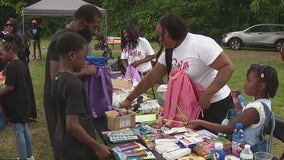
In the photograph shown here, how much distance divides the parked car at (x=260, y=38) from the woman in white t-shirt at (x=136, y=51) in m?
12.2

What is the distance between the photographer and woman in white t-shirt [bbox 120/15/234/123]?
9.04 feet

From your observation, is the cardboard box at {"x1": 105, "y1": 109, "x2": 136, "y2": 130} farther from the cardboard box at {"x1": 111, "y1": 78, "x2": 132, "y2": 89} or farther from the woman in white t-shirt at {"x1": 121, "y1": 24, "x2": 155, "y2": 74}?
the woman in white t-shirt at {"x1": 121, "y1": 24, "x2": 155, "y2": 74}

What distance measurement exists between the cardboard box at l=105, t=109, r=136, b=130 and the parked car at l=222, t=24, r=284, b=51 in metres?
14.5

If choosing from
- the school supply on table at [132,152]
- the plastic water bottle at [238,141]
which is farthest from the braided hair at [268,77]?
the school supply on table at [132,152]

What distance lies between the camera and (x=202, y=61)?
2803 millimetres

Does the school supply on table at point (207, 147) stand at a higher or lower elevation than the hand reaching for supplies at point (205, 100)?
lower

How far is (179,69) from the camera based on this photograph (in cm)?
289

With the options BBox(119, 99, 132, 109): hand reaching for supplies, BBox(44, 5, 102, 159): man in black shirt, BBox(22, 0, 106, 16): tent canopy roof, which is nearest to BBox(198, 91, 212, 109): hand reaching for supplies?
BBox(119, 99, 132, 109): hand reaching for supplies

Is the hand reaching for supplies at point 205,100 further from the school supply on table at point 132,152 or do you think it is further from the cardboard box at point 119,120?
the school supply on table at point 132,152

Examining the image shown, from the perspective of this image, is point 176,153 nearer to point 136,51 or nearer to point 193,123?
point 193,123

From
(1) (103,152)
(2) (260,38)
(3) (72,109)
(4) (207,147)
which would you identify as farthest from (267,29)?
(3) (72,109)

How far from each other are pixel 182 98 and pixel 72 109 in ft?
3.41

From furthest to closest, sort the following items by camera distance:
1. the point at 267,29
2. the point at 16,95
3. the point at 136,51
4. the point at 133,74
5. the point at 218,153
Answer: the point at 267,29 → the point at 136,51 → the point at 133,74 → the point at 16,95 → the point at 218,153

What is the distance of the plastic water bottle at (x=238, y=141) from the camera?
7.34 feet
